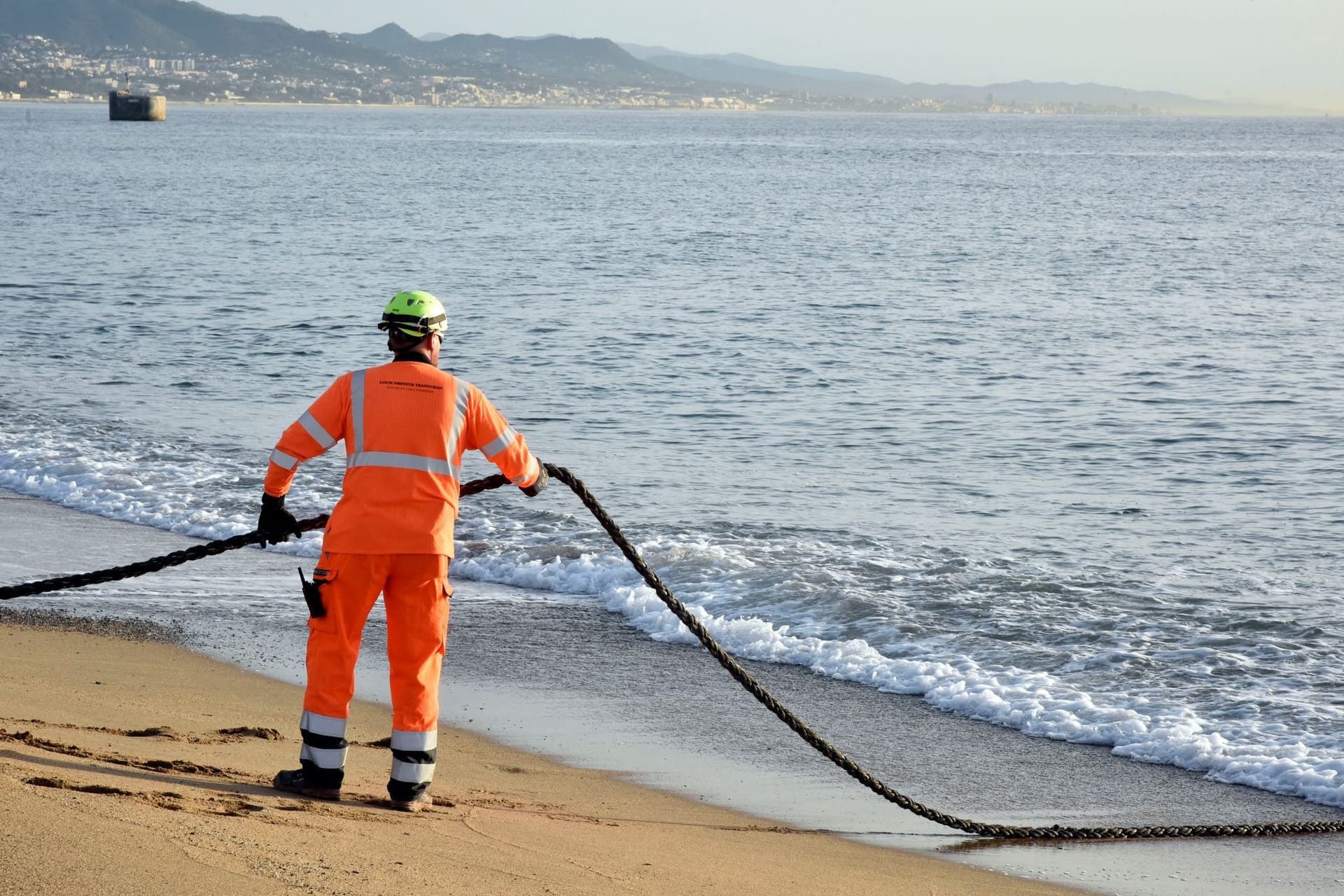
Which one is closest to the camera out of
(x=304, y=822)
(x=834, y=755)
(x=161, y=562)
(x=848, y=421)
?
(x=304, y=822)

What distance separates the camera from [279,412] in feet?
53.5

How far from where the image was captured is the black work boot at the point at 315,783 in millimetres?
5039

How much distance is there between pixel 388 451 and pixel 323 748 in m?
1.12

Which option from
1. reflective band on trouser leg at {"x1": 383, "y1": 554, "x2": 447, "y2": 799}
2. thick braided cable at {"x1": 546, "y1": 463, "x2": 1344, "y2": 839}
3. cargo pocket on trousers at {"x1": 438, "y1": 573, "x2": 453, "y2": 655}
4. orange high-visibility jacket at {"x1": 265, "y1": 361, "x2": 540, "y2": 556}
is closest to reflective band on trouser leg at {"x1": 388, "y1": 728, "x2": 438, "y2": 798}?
reflective band on trouser leg at {"x1": 383, "y1": 554, "x2": 447, "y2": 799}

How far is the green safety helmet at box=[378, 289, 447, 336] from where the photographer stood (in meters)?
4.94

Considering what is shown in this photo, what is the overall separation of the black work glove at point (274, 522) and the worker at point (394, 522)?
0.05 metres

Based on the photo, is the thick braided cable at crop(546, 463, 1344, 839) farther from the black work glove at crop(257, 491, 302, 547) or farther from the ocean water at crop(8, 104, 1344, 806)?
the black work glove at crop(257, 491, 302, 547)

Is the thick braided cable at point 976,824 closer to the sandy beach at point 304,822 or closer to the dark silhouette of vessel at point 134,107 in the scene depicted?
the sandy beach at point 304,822

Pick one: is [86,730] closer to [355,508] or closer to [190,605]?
[355,508]

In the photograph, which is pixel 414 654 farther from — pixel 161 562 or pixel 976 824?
pixel 976 824

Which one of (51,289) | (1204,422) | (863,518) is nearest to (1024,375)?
(1204,422)

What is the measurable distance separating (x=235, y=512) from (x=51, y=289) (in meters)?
19.1

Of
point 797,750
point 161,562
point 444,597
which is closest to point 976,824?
point 797,750

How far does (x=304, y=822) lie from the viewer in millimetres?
4520
